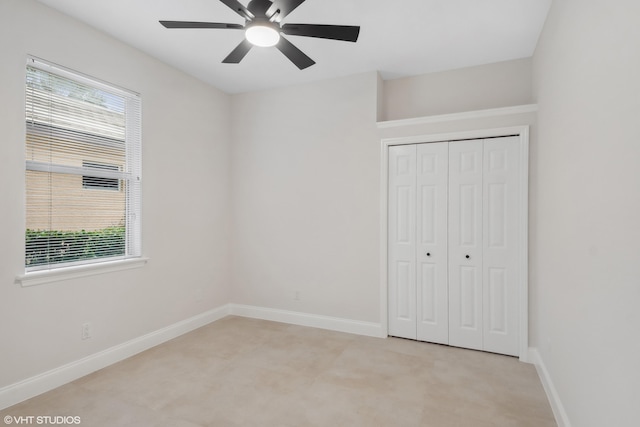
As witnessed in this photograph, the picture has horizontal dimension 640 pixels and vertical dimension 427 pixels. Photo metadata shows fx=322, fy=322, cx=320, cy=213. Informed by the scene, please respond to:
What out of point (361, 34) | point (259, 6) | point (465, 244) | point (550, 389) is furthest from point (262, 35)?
point (550, 389)

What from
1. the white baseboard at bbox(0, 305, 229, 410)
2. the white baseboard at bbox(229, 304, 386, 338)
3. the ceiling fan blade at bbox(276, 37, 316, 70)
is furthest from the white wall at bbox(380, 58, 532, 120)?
the white baseboard at bbox(0, 305, 229, 410)

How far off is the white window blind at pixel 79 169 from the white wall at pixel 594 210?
3.53 meters

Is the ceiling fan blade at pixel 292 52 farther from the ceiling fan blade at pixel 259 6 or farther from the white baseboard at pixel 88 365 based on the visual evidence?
the white baseboard at pixel 88 365

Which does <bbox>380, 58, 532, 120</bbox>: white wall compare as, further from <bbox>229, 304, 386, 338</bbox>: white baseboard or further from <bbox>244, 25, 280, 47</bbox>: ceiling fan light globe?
<bbox>229, 304, 386, 338</bbox>: white baseboard

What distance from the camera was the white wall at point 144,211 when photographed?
228cm

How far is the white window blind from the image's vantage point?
246 centimetres

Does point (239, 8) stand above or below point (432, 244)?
above

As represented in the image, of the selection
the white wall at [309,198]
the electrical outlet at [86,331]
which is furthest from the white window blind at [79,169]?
the white wall at [309,198]

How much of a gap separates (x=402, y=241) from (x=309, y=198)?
1.22m

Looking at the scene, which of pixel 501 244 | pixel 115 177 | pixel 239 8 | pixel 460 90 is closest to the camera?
pixel 239 8

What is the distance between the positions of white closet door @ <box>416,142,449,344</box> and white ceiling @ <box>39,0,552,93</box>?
3.13 ft

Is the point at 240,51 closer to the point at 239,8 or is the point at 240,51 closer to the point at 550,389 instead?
the point at 239,8

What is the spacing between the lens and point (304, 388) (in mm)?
2512

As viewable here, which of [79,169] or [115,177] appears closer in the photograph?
[79,169]
